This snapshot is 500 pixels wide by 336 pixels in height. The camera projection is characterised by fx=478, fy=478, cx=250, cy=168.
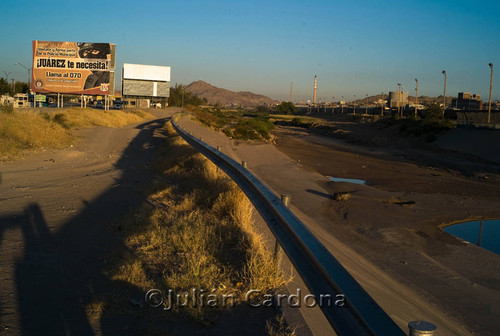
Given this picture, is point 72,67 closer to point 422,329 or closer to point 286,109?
point 422,329

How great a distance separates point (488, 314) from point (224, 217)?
3849 mm

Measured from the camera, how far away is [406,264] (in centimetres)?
770

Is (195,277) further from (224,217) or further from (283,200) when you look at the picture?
(224,217)

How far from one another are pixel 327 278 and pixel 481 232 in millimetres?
8659

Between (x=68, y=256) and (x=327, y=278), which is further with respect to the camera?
(x=68, y=256)

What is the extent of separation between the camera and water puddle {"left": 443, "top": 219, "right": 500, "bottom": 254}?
965 centimetres

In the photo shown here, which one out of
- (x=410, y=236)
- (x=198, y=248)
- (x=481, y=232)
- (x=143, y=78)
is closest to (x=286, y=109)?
(x=143, y=78)

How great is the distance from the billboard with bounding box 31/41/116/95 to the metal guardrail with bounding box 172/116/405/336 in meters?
48.5

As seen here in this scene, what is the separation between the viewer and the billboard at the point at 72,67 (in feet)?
162

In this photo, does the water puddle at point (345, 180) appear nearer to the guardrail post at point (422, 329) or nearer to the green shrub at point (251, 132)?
the guardrail post at point (422, 329)

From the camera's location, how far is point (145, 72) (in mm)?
94062

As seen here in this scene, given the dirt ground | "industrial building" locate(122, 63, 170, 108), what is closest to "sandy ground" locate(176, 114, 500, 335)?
the dirt ground

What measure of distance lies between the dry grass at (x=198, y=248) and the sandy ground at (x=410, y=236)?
1612 mm

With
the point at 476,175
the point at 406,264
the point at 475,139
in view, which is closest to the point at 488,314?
the point at 406,264
